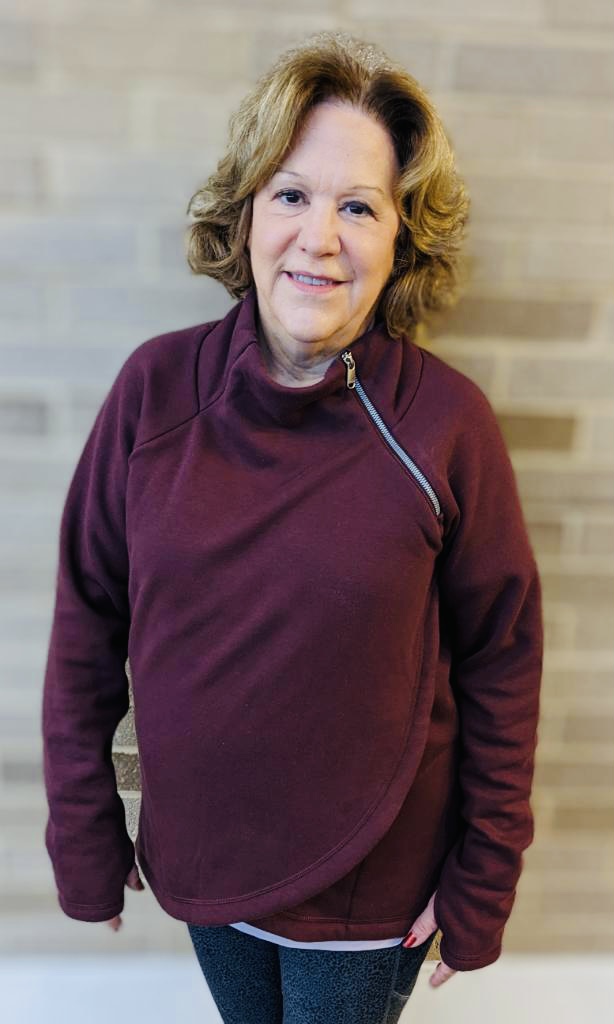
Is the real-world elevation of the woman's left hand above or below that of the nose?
below

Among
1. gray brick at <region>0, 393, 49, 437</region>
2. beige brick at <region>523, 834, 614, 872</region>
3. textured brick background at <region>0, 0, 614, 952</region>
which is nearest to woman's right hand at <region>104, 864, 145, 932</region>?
textured brick background at <region>0, 0, 614, 952</region>

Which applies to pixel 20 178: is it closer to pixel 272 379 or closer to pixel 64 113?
pixel 64 113

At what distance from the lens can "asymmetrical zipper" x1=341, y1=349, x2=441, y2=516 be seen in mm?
904

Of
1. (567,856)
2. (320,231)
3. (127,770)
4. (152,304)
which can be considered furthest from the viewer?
(567,856)

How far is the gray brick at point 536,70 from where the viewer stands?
44.1 inches

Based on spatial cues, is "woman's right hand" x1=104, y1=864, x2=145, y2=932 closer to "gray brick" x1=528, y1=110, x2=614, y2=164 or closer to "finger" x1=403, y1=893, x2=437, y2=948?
"finger" x1=403, y1=893, x2=437, y2=948

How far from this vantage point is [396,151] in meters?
0.90

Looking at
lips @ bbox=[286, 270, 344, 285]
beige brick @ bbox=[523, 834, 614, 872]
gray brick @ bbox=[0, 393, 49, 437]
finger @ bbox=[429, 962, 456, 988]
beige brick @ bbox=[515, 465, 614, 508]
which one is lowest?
beige brick @ bbox=[523, 834, 614, 872]

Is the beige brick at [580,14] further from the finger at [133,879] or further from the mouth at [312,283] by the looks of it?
the finger at [133,879]

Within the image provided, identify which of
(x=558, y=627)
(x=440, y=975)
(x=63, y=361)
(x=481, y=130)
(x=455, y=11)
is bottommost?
(x=440, y=975)

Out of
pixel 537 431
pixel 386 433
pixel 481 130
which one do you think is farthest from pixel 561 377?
pixel 386 433

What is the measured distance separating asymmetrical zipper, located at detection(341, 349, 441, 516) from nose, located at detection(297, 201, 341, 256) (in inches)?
4.8

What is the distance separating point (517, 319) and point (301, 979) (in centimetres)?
96

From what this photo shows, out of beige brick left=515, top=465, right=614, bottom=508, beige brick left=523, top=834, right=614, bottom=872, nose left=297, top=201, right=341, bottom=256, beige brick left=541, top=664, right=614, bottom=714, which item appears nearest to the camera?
nose left=297, top=201, right=341, bottom=256
